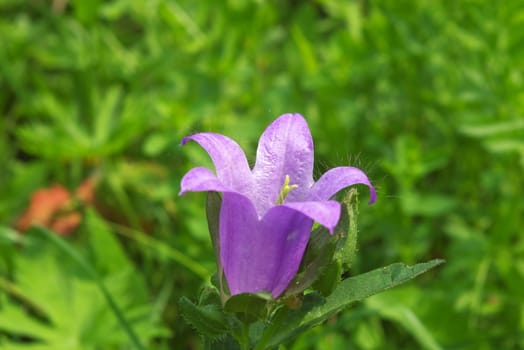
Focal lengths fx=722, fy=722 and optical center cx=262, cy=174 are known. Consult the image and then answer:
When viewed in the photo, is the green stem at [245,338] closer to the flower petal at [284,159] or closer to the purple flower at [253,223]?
the purple flower at [253,223]

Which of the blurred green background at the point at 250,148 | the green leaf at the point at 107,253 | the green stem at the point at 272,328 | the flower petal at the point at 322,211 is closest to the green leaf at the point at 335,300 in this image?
the green stem at the point at 272,328

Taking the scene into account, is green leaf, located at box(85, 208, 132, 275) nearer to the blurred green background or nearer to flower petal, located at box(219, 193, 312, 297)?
the blurred green background

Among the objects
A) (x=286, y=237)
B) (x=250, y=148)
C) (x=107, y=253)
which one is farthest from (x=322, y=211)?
(x=250, y=148)

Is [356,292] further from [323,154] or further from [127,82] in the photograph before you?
[127,82]

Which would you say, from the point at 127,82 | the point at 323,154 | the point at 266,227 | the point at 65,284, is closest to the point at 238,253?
the point at 266,227

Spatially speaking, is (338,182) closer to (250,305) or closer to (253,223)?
(253,223)
